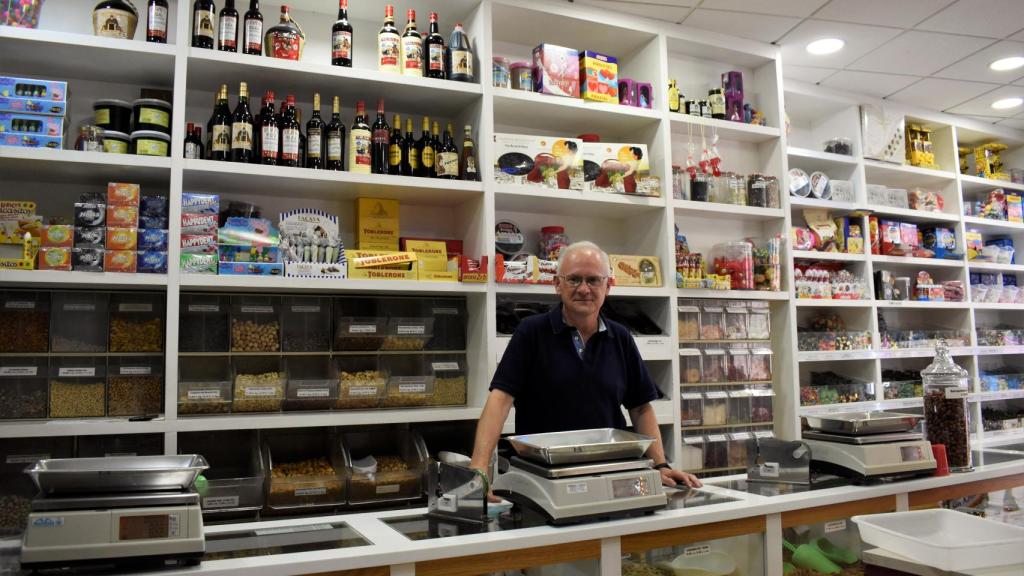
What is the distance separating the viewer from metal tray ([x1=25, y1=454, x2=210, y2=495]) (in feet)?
4.91

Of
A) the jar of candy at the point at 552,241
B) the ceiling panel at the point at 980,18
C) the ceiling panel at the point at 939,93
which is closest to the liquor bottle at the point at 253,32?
the jar of candy at the point at 552,241

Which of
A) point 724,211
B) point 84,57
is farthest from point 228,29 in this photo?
point 724,211

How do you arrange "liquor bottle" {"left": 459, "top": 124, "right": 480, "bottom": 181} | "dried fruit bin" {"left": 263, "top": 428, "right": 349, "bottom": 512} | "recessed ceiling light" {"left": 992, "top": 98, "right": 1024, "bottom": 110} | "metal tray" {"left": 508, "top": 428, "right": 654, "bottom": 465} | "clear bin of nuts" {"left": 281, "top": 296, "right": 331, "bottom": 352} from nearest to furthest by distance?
"metal tray" {"left": 508, "top": 428, "right": 654, "bottom": 465} < "dried fruit bin" {"left": 263, "top": 428, "right": 349, "bottom": 512} < "clear bin of nuts" {"left": 281, "top": 296, "right": 331, "bottom": 352} < "liquor bottle" {"left": 459, "top": 124, "right": 480, "bottom": 181} < "recessed ceiling light" {"left": 992, "top": 98, "right": 1024, "bottom": 110}

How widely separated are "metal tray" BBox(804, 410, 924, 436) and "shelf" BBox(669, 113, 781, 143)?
6.92 feet

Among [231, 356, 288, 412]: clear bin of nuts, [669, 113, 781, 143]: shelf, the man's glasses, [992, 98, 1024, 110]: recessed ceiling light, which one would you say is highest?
[992, 98, 1024, 110]: recessed ceiling light

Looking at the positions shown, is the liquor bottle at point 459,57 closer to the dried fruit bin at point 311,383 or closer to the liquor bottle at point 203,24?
the liquor bottle at point 203,24

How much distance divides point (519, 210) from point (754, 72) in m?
2.02

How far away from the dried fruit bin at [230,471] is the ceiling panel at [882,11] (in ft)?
12.5

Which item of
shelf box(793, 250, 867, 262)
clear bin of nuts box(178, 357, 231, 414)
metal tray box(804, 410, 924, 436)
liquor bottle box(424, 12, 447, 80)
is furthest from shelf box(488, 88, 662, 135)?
metal tray box(804, 410, 924, 436)

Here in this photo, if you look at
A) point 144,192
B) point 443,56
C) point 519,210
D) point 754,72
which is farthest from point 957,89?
point 144,192

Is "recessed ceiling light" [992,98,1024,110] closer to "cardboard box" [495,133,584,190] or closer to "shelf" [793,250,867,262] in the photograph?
"shelf" [793,250,867,262]

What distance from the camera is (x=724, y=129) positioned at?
430cm

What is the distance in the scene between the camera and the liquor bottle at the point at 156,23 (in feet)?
9.77

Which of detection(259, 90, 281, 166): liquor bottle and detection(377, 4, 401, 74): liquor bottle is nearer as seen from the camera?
detection(259, 90, 281, 166): liquor bottle
